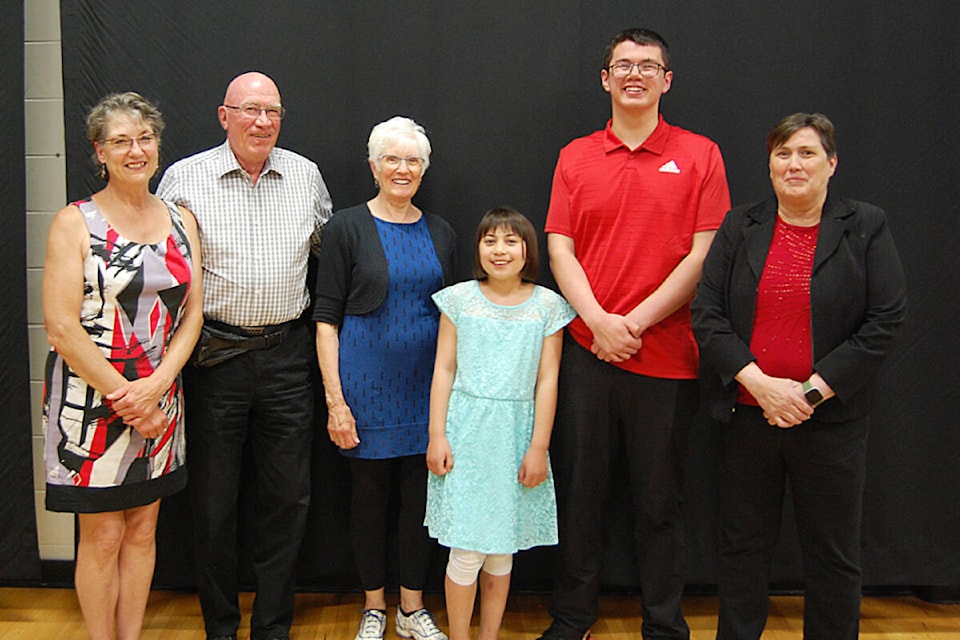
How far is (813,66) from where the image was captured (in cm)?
278

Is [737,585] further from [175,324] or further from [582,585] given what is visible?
[175,324]

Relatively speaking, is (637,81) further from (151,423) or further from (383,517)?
(151,423)

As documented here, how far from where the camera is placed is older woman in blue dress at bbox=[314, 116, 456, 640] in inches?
95.7

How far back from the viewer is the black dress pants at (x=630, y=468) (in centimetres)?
240

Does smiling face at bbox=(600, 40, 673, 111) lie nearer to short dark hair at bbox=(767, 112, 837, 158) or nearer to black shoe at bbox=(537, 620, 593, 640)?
short dark hair at bbox=(767, 112, 837, 158)

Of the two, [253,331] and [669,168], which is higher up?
[669,168]

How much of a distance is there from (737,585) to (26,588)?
2499 mm

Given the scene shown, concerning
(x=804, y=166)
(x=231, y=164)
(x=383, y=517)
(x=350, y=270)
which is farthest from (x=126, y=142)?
(x=804, y=166)

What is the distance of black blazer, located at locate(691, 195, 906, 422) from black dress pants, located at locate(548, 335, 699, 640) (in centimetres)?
22

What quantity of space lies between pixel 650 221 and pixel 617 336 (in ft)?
1.17

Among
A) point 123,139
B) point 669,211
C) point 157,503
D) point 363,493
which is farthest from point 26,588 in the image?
point 669,211

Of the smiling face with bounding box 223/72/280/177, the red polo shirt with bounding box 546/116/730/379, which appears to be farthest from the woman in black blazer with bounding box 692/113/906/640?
the smiling face with bounding box 223/72/280/177

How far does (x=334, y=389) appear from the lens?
2.43 metres

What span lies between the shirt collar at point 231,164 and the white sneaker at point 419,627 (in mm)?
1456
